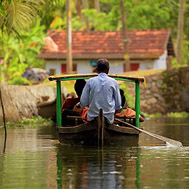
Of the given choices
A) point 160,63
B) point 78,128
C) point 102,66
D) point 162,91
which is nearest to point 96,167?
point 102,66

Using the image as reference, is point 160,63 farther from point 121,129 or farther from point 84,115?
point 84,115

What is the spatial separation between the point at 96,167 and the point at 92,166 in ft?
0.70

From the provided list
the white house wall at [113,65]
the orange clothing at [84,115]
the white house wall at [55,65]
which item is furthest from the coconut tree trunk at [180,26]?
the orange clothing at [84,115]

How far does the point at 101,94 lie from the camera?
1598cm

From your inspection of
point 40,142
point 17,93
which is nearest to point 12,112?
point 17,93

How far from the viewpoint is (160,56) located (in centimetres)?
5281

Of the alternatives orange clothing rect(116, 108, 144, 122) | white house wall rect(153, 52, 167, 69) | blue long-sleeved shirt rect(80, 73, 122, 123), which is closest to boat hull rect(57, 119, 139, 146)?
blue long-sleeved shirt rect(80, 73, 122, 123)

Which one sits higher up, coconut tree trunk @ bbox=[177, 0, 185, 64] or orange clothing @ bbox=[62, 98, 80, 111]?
coconut tree trunk @ bbox=[177, 0, 185, 64]

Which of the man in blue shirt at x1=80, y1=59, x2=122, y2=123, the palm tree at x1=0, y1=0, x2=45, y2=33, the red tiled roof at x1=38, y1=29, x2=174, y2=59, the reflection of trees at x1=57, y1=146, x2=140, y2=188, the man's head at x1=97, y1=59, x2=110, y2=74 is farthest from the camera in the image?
the red tiled roof at x1=38, y1=29, x2=174, y2=59

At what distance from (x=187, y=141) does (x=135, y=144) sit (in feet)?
9.06

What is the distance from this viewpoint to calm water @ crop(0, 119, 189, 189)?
11523 mm

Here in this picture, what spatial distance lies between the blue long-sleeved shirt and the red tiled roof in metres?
35.8

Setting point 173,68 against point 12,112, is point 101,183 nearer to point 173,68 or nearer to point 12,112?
point 12,112

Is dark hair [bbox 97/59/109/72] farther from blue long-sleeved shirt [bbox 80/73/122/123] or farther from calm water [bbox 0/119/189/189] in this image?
calm water [bbox 0/119/189/189]
